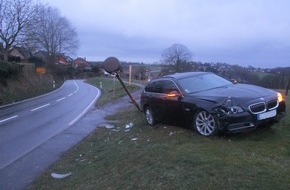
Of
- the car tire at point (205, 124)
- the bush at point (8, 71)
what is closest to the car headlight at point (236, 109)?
the car tire at point (205, 124)

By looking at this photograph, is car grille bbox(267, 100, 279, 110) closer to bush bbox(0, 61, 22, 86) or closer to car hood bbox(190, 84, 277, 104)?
car hood bbox(190, 84, 277, 104)

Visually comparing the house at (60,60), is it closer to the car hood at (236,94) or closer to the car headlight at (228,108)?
the car hood at (236,94)

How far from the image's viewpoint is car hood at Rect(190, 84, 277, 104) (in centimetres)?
878

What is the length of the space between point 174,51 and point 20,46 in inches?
814

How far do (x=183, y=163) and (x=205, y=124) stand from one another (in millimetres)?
2142

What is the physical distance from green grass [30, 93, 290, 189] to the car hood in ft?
2.71

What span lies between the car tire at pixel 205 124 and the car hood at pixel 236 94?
0.36m

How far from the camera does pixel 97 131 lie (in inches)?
588

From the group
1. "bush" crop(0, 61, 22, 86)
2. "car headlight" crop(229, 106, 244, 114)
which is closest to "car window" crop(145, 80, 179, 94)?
"car headlight" crop(229, 106, 244, 114)

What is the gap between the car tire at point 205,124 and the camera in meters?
9.00

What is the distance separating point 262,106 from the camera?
8.77 meters

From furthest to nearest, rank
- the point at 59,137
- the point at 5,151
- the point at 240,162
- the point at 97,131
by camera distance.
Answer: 1. the point at 97,131
2. the point at 59,137
3. the point at 5,151
4. the point at 240,162

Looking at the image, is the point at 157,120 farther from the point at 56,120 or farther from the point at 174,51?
the point at 174,51

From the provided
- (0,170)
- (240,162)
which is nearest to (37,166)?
(0,170)
